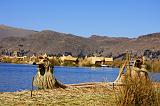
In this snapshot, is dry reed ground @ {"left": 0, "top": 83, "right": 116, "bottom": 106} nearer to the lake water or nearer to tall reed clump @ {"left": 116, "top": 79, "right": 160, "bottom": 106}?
tall reed clump @ {"left": 116, "top": 79, "right": 160, "bottom": 106}

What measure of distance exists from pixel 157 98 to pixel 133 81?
0.65 metres

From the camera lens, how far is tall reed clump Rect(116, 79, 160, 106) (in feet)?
33.7

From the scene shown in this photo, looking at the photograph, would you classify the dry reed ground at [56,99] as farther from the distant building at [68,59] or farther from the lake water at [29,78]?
the distant building at [68,59]

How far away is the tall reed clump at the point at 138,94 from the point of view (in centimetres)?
1027

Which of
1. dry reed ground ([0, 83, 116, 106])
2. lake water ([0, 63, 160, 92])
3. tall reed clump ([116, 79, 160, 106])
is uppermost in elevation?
tall reed clump ([116, 79, 160, 106])

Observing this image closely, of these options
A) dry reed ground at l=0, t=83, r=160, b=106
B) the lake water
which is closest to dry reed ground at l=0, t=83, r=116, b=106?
dry reed ground at l=0, t=83, r=160, b=106

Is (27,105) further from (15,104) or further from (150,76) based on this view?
(150,76)

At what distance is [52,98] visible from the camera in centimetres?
1331

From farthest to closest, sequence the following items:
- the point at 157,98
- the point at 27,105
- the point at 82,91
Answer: the point at 82,91 < the point at 27,105 < the point at 157,98

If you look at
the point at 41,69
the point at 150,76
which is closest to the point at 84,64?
the point at 41,69

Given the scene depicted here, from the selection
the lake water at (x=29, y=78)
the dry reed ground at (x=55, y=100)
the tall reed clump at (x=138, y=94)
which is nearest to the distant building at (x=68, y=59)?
the lake water at (x=29, y=78)

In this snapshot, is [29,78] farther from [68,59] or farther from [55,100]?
[68,59]

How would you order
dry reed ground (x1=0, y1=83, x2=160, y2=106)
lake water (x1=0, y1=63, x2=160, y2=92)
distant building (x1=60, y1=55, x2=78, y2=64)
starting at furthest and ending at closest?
distant building (x1=60, y1=55, x2=78, y2=64) < lake water (x1=0, y1=63, x2=160, y2=92) < dry reed ground (x1=0, y1=83, x2=160, y2=106)

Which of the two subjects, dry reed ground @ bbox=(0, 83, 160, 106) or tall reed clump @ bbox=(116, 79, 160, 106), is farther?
dry reed ground @ bbox=(0, 83, 160, 106)
